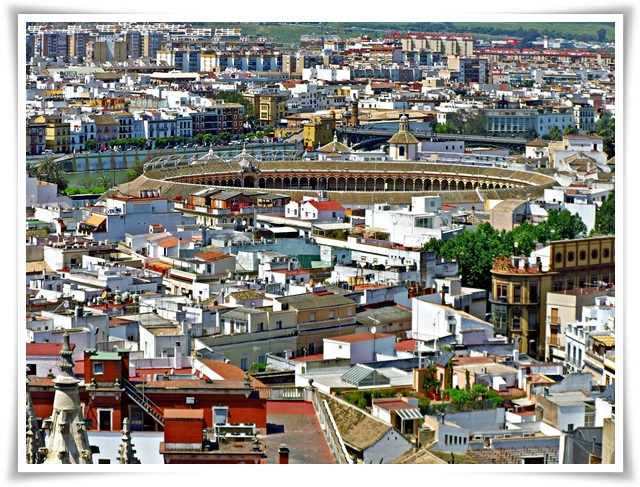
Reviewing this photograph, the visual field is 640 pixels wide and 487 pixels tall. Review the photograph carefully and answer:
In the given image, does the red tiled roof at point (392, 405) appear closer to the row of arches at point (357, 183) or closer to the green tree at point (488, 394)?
the green tree at point (488, 394)

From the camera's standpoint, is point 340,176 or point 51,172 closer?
point 340,176

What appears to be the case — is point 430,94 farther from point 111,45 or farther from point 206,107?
point 111,45

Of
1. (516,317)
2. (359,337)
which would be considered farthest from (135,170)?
(359,337)

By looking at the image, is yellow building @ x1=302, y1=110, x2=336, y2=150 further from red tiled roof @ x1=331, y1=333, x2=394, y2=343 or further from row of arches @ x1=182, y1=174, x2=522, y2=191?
red tiled roof @ x1=331, y1=333, x2=394, y2=343

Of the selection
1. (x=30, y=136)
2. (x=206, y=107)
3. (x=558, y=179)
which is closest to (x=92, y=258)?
(x=558, y=179)

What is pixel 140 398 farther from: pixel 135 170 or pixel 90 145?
pixel 90 145

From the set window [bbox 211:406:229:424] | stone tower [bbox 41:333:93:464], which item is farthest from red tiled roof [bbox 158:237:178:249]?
stone tower [bbox 41:333:93:464]
